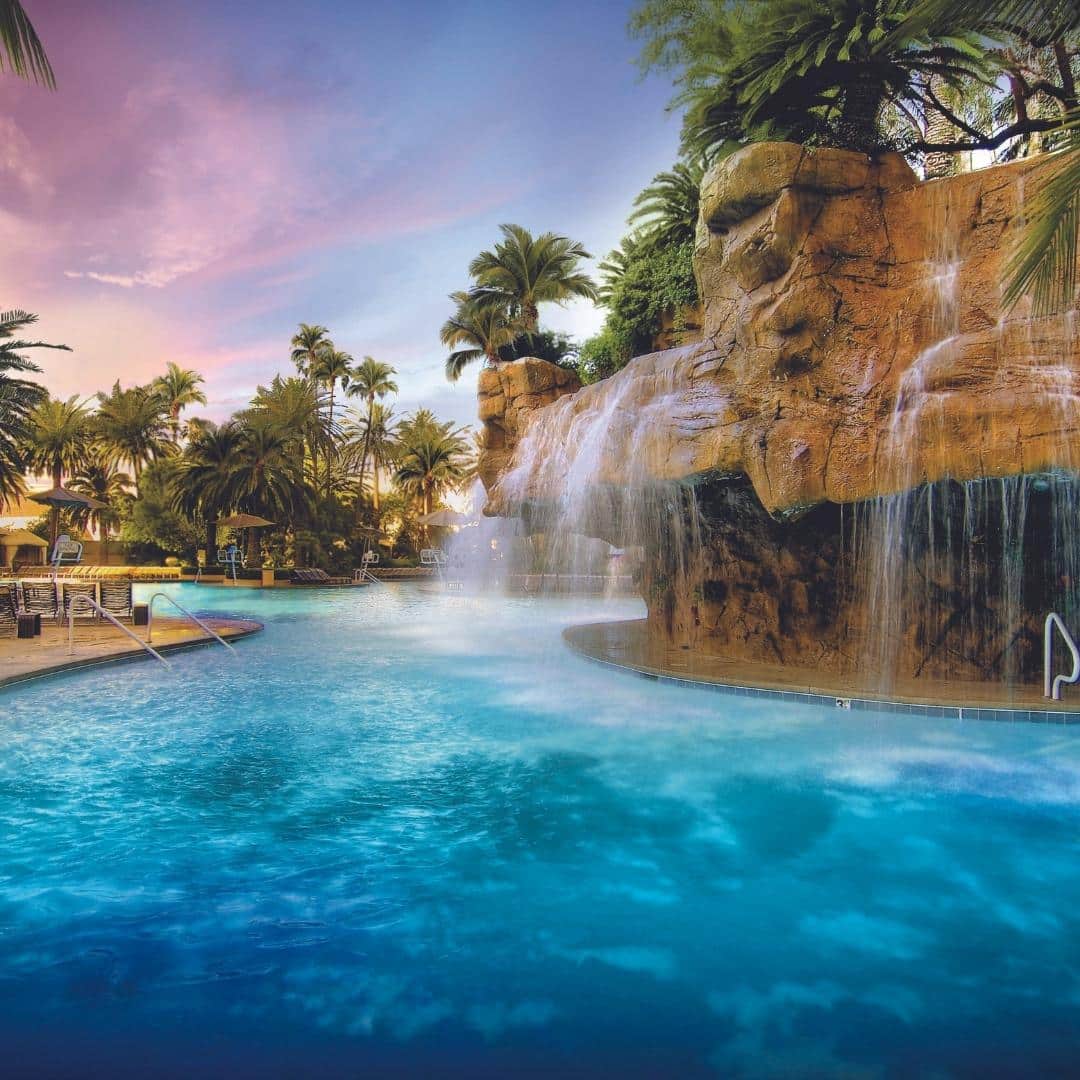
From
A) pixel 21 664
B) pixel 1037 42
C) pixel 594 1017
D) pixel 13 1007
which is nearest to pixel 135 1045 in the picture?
pixel 13 1007

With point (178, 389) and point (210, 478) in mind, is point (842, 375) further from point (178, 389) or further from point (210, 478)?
point (178, 389)

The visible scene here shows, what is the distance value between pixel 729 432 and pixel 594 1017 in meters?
7.75

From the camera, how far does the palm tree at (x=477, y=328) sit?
2698 centimetres

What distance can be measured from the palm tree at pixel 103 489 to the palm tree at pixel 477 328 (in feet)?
97.6

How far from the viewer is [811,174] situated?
942 centimetres

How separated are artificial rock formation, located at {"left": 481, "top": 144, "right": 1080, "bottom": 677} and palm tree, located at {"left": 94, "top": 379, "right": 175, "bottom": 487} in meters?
48.4

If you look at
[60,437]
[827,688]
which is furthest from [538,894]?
[60,437]

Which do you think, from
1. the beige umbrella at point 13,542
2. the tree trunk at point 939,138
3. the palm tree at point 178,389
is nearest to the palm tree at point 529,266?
the tree trunk at point 939,138

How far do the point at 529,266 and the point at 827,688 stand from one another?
22.0 m

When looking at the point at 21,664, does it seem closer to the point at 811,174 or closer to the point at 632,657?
the point at 632,657

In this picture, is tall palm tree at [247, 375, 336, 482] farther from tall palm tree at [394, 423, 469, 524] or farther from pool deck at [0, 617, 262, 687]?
pool deck at [0, 617, 262, 687]

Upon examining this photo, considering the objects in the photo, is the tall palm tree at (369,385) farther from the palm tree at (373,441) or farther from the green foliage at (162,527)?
the green foliage at (162,527)

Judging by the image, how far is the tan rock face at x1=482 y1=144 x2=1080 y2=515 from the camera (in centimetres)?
827

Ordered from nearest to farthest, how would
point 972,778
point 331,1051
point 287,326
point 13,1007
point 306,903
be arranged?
point 331,1051 < point 13,1007 < point 306,903 < point 972,778 < point 287,326
